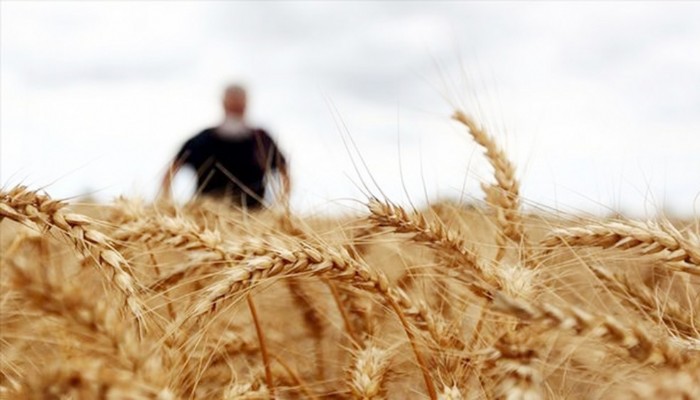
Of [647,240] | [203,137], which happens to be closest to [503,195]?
[647,240]

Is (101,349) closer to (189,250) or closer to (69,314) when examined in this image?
(69,314)

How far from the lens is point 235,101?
5.82 m

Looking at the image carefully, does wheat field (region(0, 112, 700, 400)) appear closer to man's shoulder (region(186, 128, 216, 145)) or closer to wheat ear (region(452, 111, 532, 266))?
wheat ear (region(452, 111, 532, 266))

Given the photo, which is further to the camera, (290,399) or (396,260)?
(396,260)

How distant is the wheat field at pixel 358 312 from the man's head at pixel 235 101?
10.5 ft

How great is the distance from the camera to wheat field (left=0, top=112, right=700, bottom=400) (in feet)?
3.42

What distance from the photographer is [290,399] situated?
6.47 feet

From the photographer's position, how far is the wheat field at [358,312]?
3.42ft

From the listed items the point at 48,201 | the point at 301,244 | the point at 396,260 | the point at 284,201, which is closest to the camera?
the point at 48,201

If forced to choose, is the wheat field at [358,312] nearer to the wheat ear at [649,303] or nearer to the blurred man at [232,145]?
the wheat ear at [649,303]

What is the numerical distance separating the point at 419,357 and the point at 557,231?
15.2 inches

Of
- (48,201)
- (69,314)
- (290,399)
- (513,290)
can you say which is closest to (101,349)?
(69,314)

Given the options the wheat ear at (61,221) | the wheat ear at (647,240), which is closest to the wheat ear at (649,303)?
the wheat ear at (647,240)

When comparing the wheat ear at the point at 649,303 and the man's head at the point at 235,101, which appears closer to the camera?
the wheat ear at the point at 649,303
